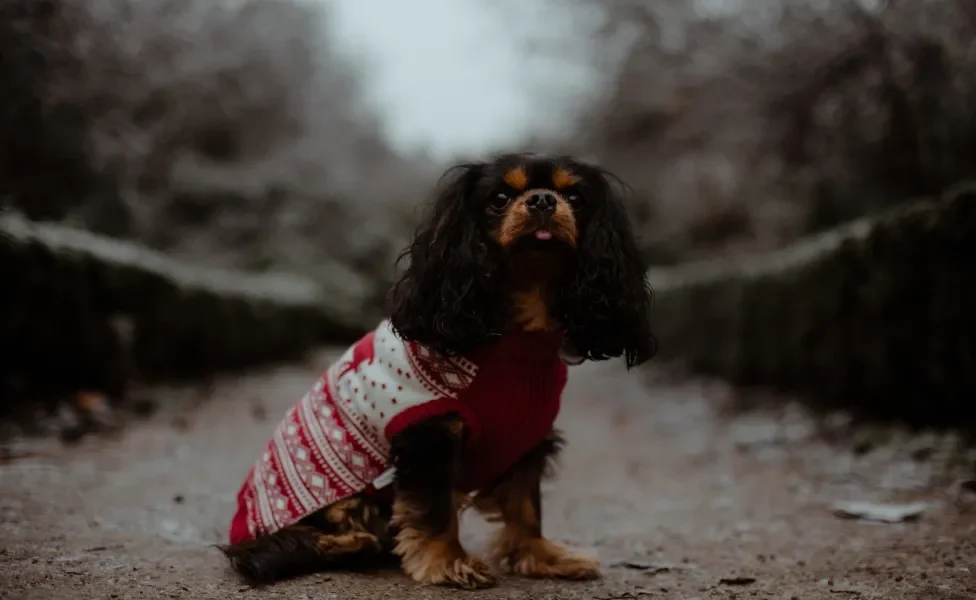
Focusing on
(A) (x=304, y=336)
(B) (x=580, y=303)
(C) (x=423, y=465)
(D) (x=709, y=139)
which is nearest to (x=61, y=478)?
(C) (x=423, y=465)

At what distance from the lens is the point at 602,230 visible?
2.85 meters

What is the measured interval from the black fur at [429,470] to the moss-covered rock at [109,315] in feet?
11.8

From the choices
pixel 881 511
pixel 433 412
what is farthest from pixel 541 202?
pixel 881 511

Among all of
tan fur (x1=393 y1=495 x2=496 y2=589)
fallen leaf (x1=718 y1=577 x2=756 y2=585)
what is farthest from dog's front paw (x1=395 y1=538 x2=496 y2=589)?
fallen leaf (x1=718 y1=577 x2=756 y2=585)

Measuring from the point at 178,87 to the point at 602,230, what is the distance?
9.44 metres

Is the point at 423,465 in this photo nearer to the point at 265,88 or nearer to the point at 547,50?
the point at 547,50

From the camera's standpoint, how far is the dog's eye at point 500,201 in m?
2.78

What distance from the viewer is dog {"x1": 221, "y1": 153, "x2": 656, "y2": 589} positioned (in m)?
2.64

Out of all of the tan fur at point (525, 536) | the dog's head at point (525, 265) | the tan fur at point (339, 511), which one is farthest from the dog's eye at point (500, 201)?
the tan fur at point (339, 511)

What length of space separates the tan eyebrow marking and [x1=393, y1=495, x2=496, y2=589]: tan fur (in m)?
1.21

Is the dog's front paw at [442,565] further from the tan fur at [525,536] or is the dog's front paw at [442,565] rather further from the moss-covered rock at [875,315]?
the moss-covered rock at [875,315]

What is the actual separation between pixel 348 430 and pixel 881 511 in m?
2.60

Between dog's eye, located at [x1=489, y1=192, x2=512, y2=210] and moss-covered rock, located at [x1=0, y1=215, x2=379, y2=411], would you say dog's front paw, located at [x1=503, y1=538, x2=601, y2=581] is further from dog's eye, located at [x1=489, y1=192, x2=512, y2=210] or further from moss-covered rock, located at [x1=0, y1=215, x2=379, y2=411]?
moss-covered rock, located at [x1=0, y1=215, x2=379, y2=411]

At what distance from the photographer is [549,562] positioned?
2.96 m
